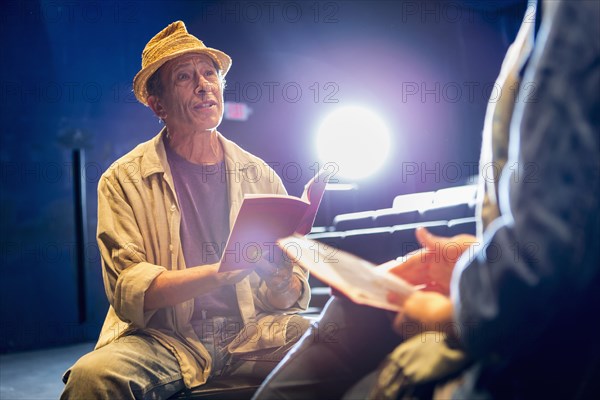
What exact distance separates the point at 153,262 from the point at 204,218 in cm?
27

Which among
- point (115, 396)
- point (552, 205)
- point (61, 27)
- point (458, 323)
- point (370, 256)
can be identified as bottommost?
point (115, 396)

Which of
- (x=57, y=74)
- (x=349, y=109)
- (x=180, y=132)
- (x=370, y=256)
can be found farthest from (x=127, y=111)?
(x=370, y=256)

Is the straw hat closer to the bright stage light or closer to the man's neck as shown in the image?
the man's neck

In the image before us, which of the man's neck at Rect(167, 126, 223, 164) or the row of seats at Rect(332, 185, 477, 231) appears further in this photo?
the man's neck at Rect(167, 126, 223, 164)

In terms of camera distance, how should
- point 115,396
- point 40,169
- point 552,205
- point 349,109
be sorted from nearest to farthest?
1. point 552,205
2. point 115,396
3. point 40,169
4. point 349,109

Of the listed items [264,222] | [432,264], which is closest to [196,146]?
[264,222]

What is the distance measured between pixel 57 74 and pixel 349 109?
8.11 ft

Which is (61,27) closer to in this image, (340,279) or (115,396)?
Result: (115,396)

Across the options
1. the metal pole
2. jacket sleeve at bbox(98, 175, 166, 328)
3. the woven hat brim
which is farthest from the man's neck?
the metal pole

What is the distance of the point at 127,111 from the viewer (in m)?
5.27

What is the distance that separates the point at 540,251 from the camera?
2.30 ft

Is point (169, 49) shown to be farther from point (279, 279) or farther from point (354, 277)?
point (354, 277)

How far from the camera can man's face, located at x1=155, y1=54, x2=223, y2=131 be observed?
7.69ft

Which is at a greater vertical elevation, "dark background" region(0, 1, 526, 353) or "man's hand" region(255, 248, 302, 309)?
"dark background" region(0, 1, 526, 353)
